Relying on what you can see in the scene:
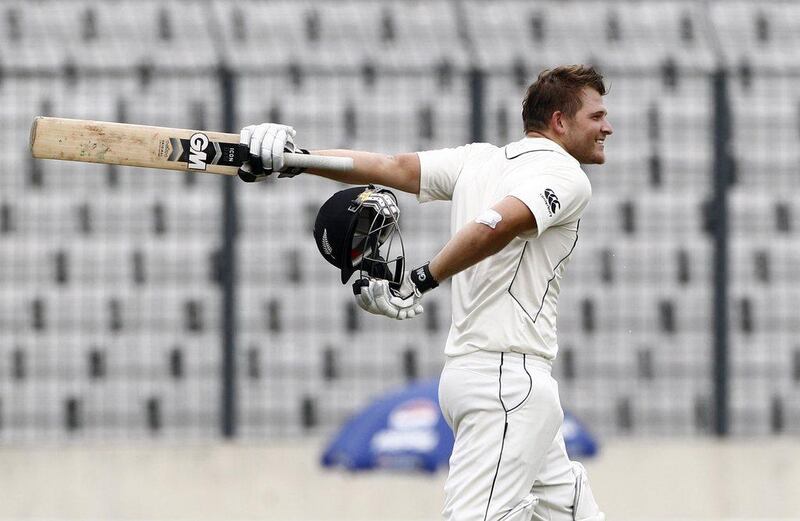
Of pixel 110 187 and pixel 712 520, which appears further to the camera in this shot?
pixel 110 187

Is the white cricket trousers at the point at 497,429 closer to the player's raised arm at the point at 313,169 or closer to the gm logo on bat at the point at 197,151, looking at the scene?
the player's raised arm at the point at 313,169

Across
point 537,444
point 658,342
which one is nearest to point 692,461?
point 658,342

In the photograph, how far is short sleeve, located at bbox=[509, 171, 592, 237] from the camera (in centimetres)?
477

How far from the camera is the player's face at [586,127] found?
5078 millimetres

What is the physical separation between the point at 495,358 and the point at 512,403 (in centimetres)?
15

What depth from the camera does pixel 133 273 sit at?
1067cm

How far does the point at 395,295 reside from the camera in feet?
15.8

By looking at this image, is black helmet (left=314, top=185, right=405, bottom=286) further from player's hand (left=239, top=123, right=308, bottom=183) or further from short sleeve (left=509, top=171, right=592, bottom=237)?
short sleeve (left=509, top=171, right=592, bottom=237)

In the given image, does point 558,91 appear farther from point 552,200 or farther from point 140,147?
point 140,147

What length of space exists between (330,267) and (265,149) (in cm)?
580

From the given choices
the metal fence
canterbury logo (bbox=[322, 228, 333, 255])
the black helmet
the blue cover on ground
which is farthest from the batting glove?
the metal fence

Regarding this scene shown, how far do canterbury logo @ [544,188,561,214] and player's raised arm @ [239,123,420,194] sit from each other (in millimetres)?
614

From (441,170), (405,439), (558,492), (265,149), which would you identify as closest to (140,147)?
(265,149)

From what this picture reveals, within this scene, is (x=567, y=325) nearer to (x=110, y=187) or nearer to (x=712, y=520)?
(x=712, y=520)
